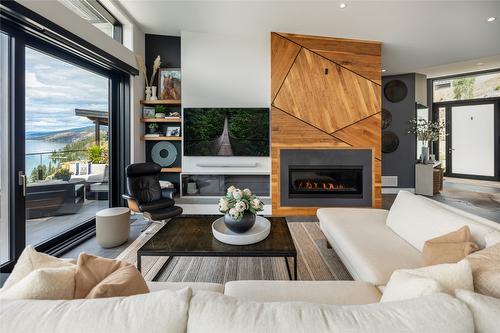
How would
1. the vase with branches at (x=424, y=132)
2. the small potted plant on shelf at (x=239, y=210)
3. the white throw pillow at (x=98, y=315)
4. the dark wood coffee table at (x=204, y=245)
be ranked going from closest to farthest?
the white throw pillow at (x=98, y=315) < the dark wood coffee table at (x=204, y=245) < the small potted plant on shelf at (x=239, y=210) < the vase with branches at (x=424, y=132)

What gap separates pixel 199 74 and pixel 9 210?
3.22 metres

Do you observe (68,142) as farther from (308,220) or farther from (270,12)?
(308,220)

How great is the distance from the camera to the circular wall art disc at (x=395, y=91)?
233 inches

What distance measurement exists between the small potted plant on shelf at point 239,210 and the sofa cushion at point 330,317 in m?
1.24

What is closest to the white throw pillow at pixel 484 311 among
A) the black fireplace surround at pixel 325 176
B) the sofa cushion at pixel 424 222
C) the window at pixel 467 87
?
the sofa cushion at pixel 424 222

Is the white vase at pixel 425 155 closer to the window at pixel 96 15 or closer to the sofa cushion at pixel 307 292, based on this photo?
the sofa cushion at pixel 307 292

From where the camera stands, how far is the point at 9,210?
227 centimetres

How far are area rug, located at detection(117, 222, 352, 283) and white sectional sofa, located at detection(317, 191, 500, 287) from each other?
12.3 inches

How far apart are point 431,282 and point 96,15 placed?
4803 mm

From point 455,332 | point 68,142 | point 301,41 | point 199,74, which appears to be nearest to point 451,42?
point 301,41

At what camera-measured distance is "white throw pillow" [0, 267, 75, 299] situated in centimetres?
82

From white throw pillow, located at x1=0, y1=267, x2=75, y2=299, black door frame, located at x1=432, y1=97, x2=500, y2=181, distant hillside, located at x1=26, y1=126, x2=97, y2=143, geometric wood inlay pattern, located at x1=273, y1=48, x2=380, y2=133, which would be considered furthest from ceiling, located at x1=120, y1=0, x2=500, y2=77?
white throw pillow, located at x1=0, y1=267, x2=75, y2=299

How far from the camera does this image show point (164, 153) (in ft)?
15.2

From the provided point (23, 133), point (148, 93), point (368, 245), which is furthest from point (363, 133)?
point (23, 133)
